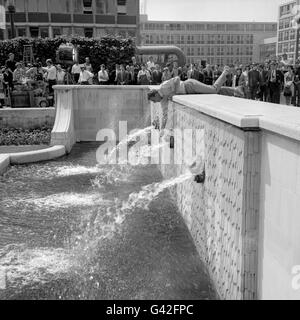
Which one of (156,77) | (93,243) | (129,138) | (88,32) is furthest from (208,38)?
(93,243)

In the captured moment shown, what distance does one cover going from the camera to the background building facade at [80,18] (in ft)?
186

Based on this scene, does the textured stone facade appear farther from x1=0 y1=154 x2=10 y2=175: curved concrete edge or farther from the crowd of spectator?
the crowd of spectator

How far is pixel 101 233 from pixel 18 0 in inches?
2173

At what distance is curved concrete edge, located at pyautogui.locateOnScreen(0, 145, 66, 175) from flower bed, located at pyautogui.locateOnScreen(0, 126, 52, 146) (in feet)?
4.54

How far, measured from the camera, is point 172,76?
18.9 m

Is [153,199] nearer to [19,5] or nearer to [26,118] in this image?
[26,118]

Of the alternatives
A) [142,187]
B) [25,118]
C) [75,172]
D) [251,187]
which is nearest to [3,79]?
[25,118]

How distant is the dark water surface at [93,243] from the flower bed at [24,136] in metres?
3.82

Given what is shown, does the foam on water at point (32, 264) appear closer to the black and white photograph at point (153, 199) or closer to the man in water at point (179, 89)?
the black and white photograph at point (153, 199)

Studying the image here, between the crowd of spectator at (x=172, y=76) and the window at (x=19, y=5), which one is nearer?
the crowd of spectator at (x=172, y=76)

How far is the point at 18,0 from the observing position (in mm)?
55656

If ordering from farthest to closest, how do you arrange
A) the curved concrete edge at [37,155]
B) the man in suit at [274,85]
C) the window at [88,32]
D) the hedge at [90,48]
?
the window at [88,32] < the hedge at [90,48] < the man in suit at [274,85] < the curved concrete edge at [37,155]

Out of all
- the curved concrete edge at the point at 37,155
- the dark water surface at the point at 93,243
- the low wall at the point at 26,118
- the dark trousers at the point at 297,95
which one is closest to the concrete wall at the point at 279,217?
the dark water surface at the point at 93,243
